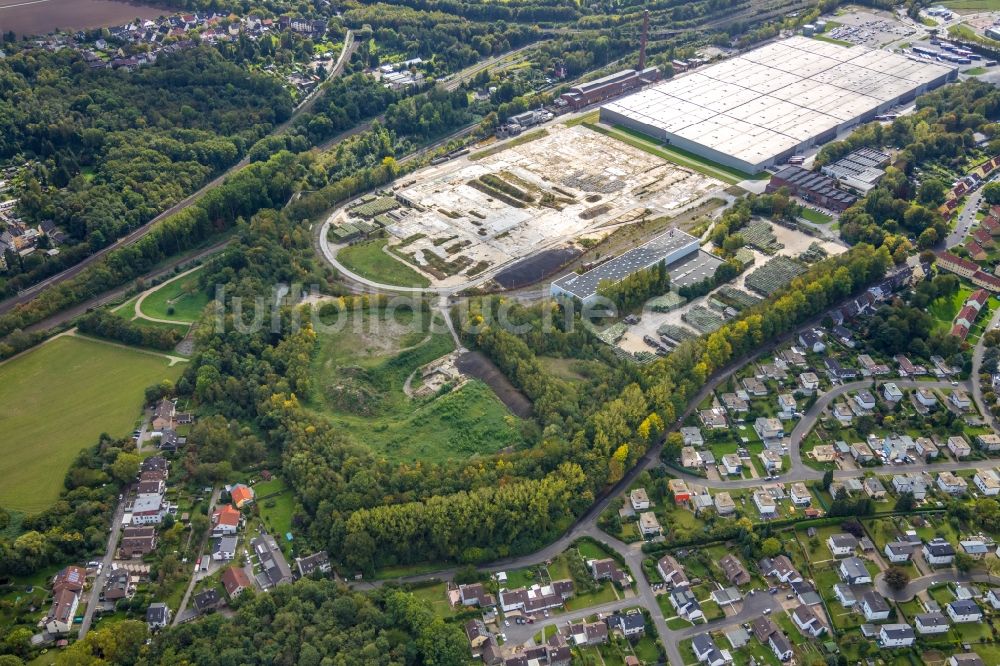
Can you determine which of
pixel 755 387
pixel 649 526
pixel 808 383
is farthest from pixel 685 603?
pixel 808 383

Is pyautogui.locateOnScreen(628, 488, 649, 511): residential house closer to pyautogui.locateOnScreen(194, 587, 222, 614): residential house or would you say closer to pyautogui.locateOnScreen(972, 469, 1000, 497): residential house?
pyautogui.locateOnScreen(972, 469, 1000, 497): residential house

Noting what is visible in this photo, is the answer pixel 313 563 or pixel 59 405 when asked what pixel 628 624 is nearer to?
pixel 313 563

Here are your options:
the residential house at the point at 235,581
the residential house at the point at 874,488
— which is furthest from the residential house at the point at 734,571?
the residential house at the point at 235,581

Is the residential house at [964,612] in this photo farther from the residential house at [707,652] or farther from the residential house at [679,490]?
the residential house at [679,490]

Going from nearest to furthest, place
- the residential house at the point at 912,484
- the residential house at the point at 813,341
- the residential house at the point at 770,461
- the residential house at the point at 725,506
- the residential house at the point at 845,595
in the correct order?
the residential house at the point at 845,595 < the residential house at the point at 725,506 < the residential house at the point at 912,484 < the residential house at the point at 770,461 < the residential house at the point at 813,341

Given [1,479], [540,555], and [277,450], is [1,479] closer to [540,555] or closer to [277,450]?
[277,450]

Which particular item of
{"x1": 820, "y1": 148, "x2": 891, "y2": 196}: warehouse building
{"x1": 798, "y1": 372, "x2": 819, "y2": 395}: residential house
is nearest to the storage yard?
{"x1": 820, "y1": 148, "x2": 891, "y2": 196}: warehouse building

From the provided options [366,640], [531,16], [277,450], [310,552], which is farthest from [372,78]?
[366,640]
